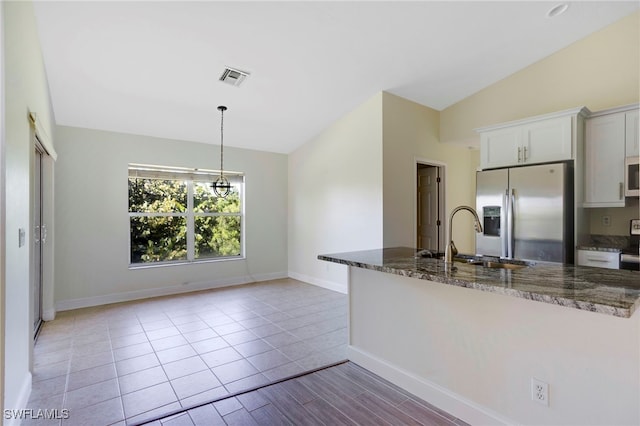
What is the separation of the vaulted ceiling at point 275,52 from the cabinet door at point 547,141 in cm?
90

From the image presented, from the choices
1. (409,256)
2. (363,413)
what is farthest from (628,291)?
(363,413)

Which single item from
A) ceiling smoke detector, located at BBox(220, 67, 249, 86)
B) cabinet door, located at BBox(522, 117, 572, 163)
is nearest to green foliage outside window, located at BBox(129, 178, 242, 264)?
ceiling smoke detector, located at BBox(220, 67, 249, 86)

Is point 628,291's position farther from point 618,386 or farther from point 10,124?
point 10,124

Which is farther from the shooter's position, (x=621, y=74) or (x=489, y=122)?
(x=489, y=122)

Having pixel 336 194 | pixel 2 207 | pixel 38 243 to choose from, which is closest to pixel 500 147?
pixel 336 194

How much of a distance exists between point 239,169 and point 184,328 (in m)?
2.88

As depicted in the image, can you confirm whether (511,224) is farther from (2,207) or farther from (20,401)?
(20,401)

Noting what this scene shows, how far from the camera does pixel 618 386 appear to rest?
1423 mm

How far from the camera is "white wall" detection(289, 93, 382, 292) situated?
4406 millimetres

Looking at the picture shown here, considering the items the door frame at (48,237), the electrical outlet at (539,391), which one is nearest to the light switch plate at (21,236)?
the door frame at (48,237)

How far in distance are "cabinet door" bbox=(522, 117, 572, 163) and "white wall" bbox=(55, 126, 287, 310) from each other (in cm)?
420

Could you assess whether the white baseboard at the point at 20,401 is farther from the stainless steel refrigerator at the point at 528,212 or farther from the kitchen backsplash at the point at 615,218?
the kitchen backsplash at the point at 615,218

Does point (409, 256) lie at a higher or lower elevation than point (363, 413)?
higher

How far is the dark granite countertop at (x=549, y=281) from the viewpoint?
125 centimetres
